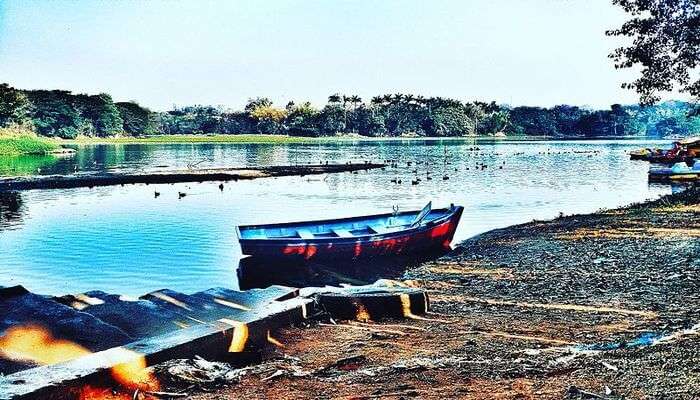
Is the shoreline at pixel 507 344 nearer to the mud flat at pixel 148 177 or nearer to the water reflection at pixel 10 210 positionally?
the water reflection at pixel 10 210

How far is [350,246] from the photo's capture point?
61.6 feet

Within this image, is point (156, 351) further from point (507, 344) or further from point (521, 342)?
point (521, 342)

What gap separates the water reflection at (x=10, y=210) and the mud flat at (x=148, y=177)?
158 inches

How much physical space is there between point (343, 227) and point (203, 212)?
45.3 ft

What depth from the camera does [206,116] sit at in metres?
194

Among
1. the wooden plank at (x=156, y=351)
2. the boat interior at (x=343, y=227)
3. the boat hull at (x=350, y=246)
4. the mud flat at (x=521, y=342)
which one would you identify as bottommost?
Result: the boat hull at (x=350, y=246)

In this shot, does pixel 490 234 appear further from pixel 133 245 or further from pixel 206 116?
pixel 206 116

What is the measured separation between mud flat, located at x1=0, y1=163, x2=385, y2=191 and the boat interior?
31100 millimetres

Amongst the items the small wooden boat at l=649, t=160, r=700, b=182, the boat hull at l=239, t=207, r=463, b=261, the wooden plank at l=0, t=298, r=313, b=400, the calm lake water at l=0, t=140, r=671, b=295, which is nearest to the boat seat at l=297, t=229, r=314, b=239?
the boat hull at l=239, t=207, r=463, b=261

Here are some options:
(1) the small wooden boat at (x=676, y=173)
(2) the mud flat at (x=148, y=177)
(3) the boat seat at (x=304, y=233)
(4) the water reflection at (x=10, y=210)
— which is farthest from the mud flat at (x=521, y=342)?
(2) the mud flat at (x=148, y=177)

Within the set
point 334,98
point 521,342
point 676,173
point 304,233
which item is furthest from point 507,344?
point 334,98

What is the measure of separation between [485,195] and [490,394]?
35.4m

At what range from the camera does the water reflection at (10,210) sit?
29828 millimetres

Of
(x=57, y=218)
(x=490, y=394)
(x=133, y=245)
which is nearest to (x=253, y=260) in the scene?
(x=133, y=245)
